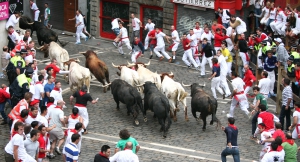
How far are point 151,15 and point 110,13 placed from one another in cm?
265

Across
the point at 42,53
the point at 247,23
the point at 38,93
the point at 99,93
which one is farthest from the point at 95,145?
the point at 247,23

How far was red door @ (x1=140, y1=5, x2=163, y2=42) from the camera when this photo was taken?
3434 cm

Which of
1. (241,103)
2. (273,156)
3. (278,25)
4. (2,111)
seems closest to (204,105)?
(241,103)

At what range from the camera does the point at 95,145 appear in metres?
21.4

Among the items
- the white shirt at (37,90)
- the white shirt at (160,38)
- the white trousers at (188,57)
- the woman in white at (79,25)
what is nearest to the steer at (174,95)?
the white shirt at (37,90)

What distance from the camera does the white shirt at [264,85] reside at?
24.3 metres

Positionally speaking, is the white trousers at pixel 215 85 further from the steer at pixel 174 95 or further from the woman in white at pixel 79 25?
the woman in white at pixel 79 25

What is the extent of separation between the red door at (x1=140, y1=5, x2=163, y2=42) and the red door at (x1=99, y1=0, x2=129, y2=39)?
1.01 metres

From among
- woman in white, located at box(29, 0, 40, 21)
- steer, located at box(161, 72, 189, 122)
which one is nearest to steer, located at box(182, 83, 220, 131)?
steer, located at box(161, 72, 189, 122)

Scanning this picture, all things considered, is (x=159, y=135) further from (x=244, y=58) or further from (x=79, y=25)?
(x=79, y=25)

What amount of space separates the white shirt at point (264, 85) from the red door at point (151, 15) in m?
10.8

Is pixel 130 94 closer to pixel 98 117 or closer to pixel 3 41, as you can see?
pixel 98 117

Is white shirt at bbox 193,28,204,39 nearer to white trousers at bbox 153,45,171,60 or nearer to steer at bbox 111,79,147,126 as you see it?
white trousers at bbox 153,45,171,60

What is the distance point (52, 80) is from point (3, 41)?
7083 millimetres
